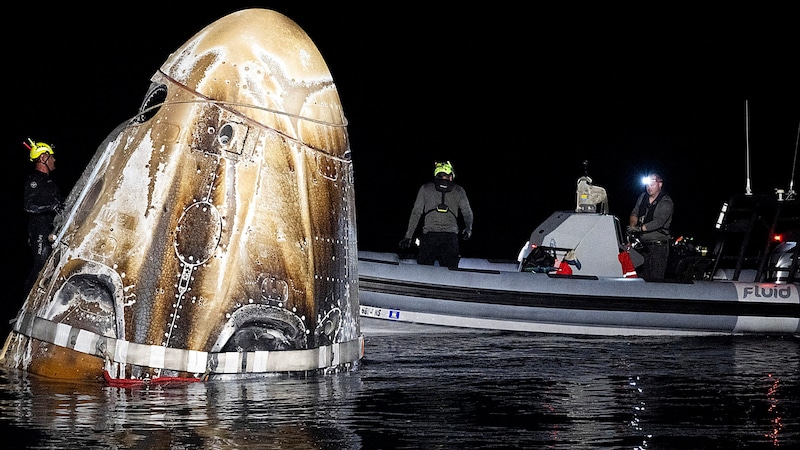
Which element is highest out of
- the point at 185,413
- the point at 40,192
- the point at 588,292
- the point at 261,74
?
the point at 261,74

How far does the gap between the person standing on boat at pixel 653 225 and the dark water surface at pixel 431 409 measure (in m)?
3.82

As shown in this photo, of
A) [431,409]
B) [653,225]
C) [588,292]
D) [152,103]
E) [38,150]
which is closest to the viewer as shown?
[431,409]

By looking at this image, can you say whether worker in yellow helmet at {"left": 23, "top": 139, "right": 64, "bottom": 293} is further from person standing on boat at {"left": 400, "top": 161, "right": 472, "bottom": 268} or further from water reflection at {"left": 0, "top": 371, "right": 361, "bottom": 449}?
person standing on boat at {"left": 400, "top": 161, "right": 472, "bottom": 268}

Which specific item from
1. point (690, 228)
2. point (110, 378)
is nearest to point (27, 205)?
point (110, 378)

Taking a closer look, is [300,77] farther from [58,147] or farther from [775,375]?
[58,147]

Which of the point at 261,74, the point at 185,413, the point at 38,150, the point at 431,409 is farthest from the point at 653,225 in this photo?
the point at 185,413

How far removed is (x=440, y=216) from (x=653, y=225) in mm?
2198

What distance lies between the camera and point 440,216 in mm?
12117

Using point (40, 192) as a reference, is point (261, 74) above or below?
above

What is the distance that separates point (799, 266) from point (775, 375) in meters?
4.65

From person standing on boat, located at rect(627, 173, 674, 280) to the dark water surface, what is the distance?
12.5 ft

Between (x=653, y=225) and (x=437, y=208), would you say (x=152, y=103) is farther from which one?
(x=653, y=225)

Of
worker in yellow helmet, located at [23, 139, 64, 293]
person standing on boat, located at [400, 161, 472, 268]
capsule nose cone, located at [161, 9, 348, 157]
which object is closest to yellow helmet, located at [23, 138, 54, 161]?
worker in yellow helmet, located at [23, 139, 64, 293]

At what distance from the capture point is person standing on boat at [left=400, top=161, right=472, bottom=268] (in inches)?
474
